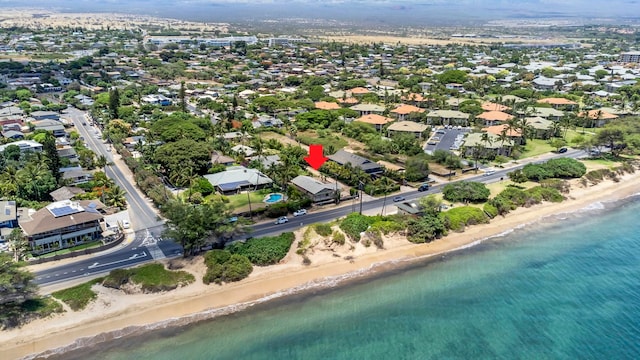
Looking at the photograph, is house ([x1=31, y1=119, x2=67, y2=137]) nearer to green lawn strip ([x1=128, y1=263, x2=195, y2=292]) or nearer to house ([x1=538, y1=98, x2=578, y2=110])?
green lawn strip ([x1=128, y1=263, x2=195, y2=292])

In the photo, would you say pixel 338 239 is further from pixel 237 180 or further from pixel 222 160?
pixel 222 160

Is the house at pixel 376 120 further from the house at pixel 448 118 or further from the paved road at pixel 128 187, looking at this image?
the paved road at pixel 128 187

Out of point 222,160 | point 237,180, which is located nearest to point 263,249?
point 237,180

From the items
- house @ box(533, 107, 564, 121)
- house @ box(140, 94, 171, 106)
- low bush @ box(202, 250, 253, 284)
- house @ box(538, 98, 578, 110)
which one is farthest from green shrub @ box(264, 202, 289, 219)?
house @ box(538, 98, 578, 110)

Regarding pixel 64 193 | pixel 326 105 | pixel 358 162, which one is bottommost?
pixel 64 193

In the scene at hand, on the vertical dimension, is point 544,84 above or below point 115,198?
above

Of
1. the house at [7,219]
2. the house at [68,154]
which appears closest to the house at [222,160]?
the house at [68,154]
